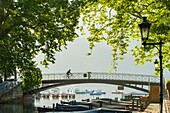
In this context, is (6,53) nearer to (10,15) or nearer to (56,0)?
(10,15)

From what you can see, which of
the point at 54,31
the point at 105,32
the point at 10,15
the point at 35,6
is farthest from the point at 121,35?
the point at 10,15

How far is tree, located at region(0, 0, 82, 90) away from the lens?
20172mm

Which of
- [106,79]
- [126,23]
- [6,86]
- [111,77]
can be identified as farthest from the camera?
[111,77]

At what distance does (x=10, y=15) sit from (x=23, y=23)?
3.03 ft

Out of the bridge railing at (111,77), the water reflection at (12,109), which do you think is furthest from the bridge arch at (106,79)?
the water reflection at (12,109)

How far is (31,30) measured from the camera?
924 inches

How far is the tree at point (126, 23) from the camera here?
1792 centimetres

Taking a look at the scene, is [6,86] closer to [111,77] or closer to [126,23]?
[111,77]

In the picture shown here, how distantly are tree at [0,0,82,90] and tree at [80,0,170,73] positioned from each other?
189 centimetres

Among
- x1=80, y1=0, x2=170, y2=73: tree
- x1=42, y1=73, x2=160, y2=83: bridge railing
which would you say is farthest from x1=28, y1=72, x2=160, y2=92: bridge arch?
x1=80, y1=0, x2=170, y2=73: tree

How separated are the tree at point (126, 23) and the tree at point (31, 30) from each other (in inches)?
74.3

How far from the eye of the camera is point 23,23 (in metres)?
21.1

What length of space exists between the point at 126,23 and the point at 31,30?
21.6 ft

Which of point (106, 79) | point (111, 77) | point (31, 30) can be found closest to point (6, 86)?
point (106, 79)
